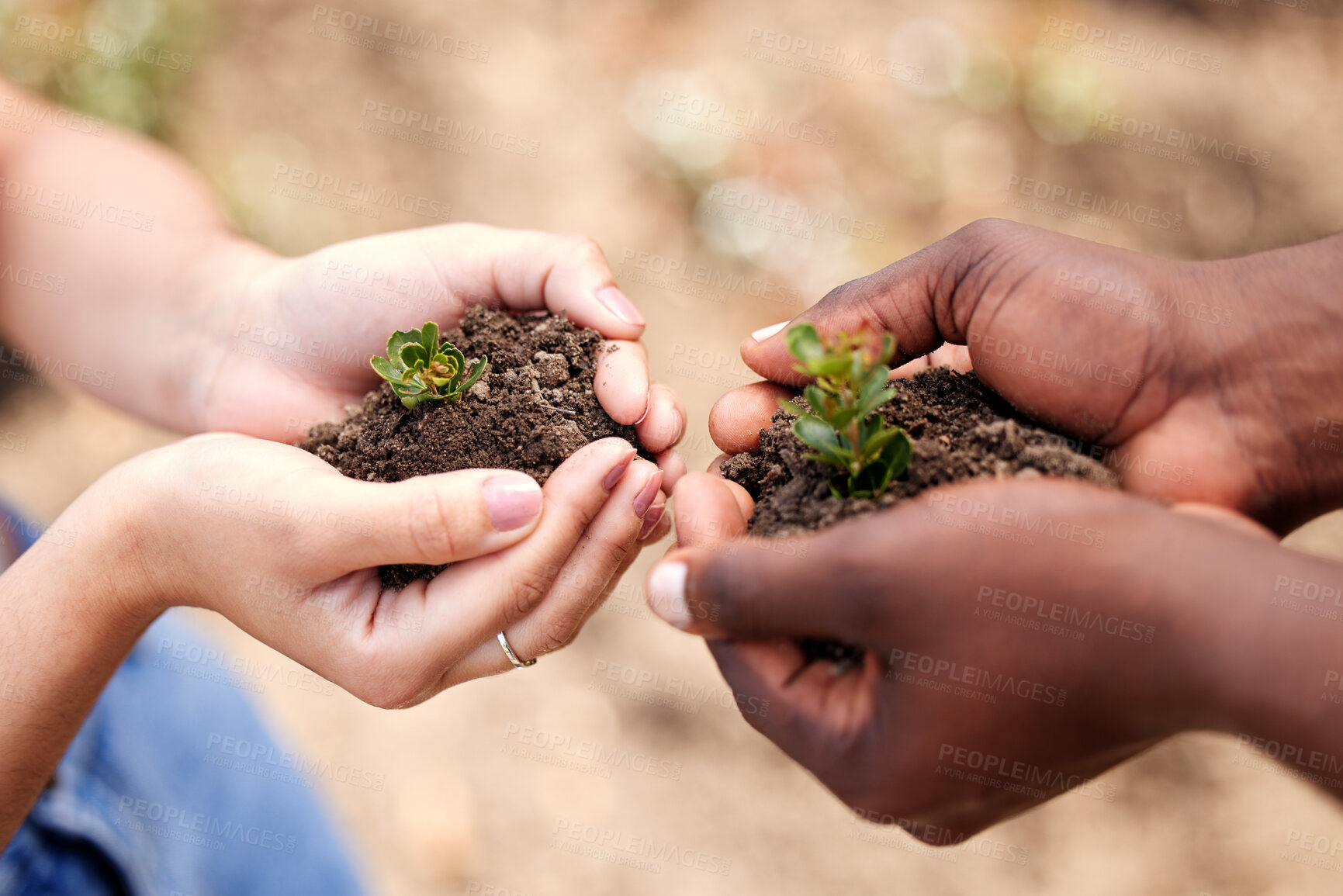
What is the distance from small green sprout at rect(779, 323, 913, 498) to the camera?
2035 mm

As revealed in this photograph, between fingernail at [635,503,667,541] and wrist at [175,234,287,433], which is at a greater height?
wrist at [175,234,287,433]

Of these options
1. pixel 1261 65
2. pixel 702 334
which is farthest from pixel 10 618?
pixel 1261 65

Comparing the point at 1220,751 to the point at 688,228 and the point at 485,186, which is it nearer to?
the point at 688,228

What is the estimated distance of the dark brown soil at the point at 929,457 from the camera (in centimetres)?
215

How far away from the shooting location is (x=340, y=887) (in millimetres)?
3055

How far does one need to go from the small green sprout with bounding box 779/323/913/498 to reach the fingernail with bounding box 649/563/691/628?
1.63 feet

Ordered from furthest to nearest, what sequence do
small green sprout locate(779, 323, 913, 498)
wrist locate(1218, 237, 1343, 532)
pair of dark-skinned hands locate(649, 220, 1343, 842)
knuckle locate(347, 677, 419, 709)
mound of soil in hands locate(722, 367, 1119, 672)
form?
knuckle locate(347, 677, 419, 709) < wrist locate(1218, 237, 1343, 532) < mound of soil in hands locate(722, 367, 1119, 672) < small green sprout locate(779, 323, 913, 498) < pair of dark-skinned hands locate(649, 220, 1343, 842)

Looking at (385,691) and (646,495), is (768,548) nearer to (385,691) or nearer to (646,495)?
(646,495)

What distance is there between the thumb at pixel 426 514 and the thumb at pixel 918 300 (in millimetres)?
963

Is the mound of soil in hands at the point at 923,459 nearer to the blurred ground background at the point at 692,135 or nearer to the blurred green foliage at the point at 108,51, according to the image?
the blurred ground background at the point at 692,135

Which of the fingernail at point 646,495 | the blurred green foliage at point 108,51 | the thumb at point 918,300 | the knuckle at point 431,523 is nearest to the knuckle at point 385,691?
the knuckle at point 431,523

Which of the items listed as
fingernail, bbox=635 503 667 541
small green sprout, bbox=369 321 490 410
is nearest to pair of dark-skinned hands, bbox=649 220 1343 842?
fingernail, bbox=635 503 667 541

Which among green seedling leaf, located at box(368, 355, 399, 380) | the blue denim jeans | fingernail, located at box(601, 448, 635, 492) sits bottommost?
the blue denim jeans

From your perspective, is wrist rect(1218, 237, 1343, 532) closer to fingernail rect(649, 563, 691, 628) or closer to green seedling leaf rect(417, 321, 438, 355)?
fingernail rect(649, 563, 691, 628)
